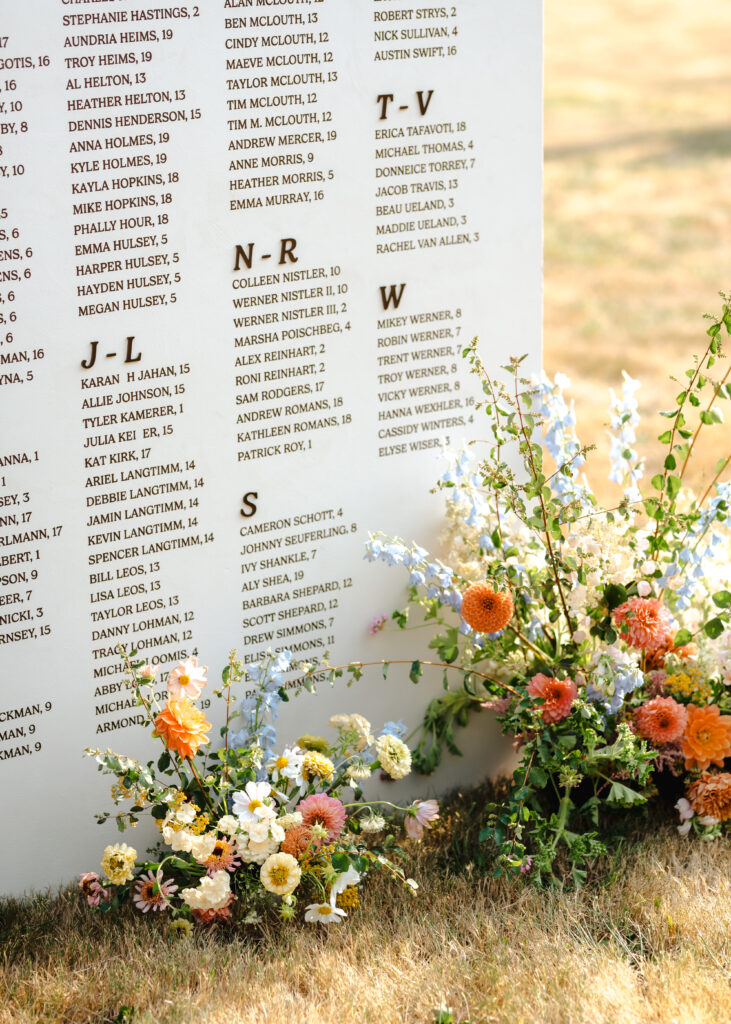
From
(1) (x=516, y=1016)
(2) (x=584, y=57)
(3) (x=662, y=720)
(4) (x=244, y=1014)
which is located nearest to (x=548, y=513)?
(3) (x=662, y=720)

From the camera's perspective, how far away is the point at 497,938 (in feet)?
8.19

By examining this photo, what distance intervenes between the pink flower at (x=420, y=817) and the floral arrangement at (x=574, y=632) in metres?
0.15

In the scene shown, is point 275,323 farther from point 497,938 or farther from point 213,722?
point 497,938

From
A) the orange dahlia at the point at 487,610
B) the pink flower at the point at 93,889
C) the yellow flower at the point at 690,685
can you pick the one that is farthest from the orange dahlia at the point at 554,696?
the pink flower at the point at 93,889

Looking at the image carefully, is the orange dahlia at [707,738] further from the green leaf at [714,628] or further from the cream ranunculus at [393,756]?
the cream ranunculus at [393,756]

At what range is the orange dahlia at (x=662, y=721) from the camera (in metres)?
2.83

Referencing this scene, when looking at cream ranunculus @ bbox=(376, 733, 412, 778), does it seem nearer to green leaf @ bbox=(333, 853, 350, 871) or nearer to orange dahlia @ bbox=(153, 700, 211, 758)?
green leaf @ bbox=(333, 853, 350, 871)

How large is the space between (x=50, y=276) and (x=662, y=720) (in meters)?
1.65

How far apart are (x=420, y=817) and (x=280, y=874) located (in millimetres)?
405

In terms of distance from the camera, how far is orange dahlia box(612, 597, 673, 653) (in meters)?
2.70

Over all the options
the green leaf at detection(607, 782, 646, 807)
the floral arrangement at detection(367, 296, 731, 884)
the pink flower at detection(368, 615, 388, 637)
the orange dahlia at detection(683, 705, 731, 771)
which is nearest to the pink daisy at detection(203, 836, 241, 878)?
the floral arrangement at detection(367, 296, 731, 884)

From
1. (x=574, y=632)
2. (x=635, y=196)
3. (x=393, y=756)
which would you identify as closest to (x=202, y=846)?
(x=393, y=756)

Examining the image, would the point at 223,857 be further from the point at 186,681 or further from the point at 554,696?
the point at 554,696

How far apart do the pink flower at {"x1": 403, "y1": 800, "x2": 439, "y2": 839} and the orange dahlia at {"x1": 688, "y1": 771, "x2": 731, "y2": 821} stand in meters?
0.61
